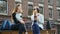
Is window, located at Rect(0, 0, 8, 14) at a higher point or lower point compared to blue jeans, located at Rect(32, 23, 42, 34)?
higher

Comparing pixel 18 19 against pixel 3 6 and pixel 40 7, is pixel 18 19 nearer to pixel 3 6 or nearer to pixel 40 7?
pixel 3 6

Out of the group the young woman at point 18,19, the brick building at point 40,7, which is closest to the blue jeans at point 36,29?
the young woman at point 18,19

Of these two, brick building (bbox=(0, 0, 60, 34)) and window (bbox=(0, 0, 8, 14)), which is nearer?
window (bbox=(0, 0, 8, 14))

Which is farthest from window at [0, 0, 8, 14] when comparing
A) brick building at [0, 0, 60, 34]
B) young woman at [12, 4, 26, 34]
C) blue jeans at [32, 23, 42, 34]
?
young woman at [12, 4, 26, 34]

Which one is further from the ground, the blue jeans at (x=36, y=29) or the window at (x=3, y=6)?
the window at (x=3, y=6)

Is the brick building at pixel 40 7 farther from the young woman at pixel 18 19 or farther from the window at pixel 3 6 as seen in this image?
the young woman at pixel 18 19

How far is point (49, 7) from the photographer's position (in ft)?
95.6

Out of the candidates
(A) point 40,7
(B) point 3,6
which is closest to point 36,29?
(B) point 3,6

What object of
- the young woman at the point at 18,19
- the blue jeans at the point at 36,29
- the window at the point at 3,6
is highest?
the window at the point at 3,6

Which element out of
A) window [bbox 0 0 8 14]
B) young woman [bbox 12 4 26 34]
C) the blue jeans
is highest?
window [bbox 0 0 8 14]

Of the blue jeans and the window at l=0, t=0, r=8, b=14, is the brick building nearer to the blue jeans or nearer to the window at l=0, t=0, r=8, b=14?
the window at l=0, t=0, r=8, b=14

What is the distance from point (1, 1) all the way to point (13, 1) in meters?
1.76

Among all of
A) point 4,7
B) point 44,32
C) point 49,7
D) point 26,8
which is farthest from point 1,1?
point 44,32

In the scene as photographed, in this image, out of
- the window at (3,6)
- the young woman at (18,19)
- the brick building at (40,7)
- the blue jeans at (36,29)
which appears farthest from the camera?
the brick building at (40,7)
